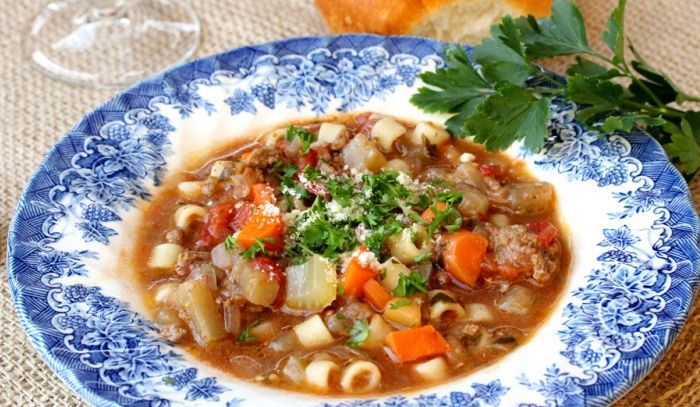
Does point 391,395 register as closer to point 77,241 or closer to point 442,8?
point 77,241

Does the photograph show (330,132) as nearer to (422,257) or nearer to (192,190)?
(192,190)

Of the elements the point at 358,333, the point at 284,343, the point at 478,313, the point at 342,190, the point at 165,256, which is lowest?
the point at 165,256

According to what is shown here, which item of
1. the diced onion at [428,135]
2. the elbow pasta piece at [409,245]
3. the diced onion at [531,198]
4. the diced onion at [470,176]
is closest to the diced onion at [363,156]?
the diced onion at [428,135]

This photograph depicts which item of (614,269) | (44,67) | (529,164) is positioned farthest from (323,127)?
(44,67)

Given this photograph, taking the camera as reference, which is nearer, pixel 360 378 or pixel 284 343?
pixel 360 378

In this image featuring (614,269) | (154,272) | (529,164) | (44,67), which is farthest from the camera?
(44,67)

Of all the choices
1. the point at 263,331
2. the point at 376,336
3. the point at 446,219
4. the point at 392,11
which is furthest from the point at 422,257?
the point at 392,11
